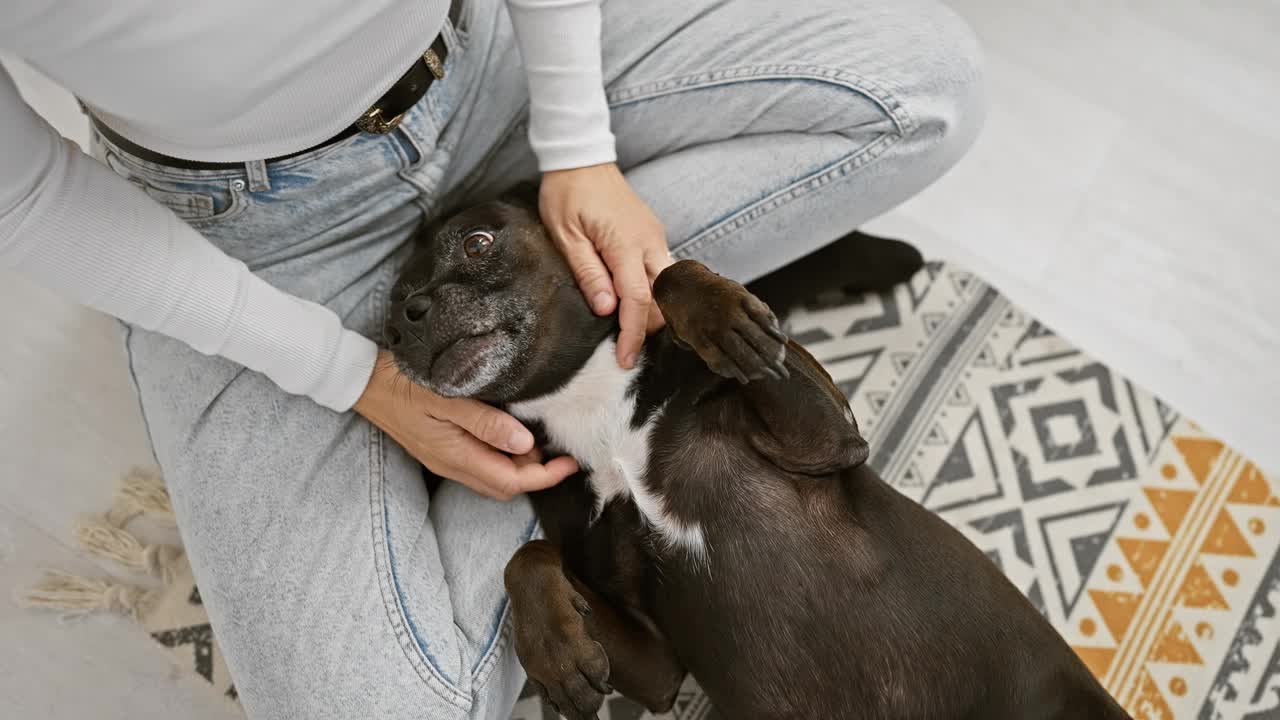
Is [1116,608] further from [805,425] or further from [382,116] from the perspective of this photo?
[382,116]

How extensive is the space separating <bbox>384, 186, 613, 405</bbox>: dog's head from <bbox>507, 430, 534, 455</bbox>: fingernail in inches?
2.8

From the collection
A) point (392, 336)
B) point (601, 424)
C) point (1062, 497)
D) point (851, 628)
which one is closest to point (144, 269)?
point (392, 336)

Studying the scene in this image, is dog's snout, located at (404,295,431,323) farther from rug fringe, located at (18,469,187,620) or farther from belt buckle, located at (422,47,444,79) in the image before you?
rug fringe, located at (18,469,187,620)

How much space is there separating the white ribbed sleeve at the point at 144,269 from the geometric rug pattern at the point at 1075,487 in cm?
88

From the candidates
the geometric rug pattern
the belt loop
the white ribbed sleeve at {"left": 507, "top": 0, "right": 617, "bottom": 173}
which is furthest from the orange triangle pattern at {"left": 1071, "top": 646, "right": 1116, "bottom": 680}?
the belt loop

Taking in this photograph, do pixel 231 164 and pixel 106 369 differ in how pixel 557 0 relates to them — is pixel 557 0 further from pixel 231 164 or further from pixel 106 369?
pixel 106 369

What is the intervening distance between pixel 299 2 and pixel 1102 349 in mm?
1831

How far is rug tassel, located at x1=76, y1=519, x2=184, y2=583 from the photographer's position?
1963mm

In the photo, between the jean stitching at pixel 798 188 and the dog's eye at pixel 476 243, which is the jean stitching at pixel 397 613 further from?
the jean stitching at pixel 798 188

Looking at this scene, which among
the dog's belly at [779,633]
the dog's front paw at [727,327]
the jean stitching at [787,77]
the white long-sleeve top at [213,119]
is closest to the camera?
the white long-sleeve top at [213,119]

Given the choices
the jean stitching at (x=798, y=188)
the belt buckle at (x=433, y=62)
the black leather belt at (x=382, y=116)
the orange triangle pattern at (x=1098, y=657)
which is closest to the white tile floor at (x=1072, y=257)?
the orange triangle pattern at (x=1098, y=657)

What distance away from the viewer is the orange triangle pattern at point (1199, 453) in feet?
6.37

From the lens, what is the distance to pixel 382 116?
1.38m

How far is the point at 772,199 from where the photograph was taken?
1.58 meters
